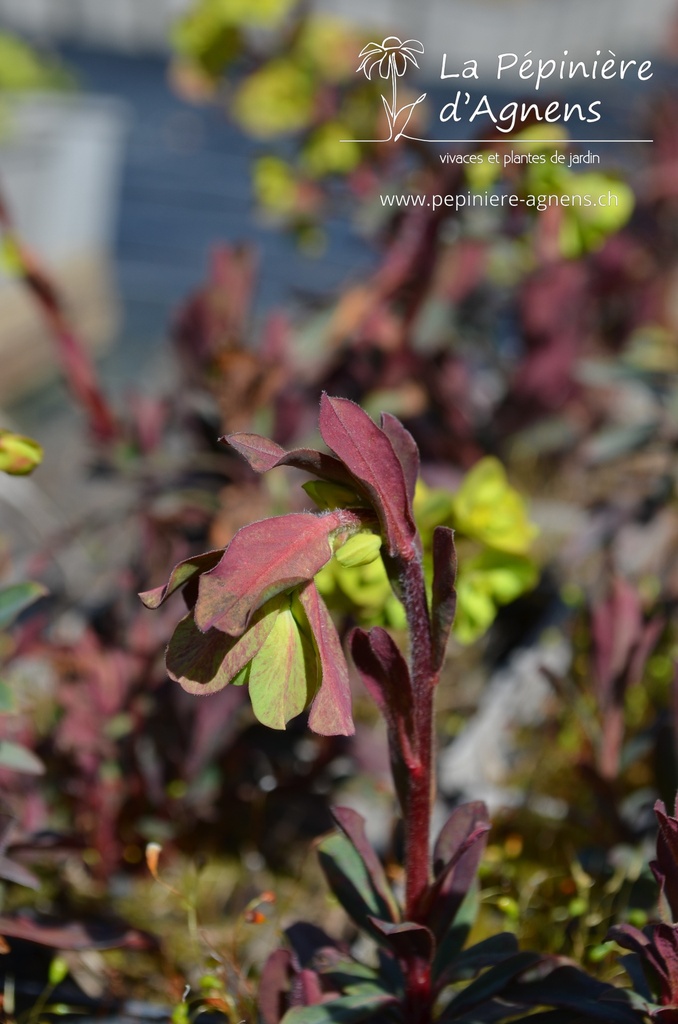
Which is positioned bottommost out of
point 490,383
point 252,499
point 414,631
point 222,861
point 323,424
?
point 222,861

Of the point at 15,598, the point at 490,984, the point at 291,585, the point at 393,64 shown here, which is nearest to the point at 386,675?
the point at 291,585

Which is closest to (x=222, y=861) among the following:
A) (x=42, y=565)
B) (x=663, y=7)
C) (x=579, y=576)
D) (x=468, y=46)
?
(x=42, y=565)

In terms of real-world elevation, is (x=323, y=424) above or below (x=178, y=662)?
above

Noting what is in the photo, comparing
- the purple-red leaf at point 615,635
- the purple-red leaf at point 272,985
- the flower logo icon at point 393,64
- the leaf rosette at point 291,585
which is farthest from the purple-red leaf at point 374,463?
the flower logo icon at point 393,64

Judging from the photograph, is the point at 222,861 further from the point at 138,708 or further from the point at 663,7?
the point at 663,7

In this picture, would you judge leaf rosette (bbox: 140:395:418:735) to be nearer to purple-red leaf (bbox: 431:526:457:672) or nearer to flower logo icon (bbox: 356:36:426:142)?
purple-red leaf (bbox: 431:526:457:672)

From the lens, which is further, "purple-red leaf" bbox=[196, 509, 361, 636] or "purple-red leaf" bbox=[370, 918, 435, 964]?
"purple-red leaf" bbox=[370, 918, 435, 964]

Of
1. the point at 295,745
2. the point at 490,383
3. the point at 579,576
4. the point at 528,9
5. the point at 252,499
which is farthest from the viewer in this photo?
the point at 528,9

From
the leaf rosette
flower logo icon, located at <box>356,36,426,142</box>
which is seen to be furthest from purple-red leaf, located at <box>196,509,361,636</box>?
flower logo icon, located at <box>356,36,426,142</box>
